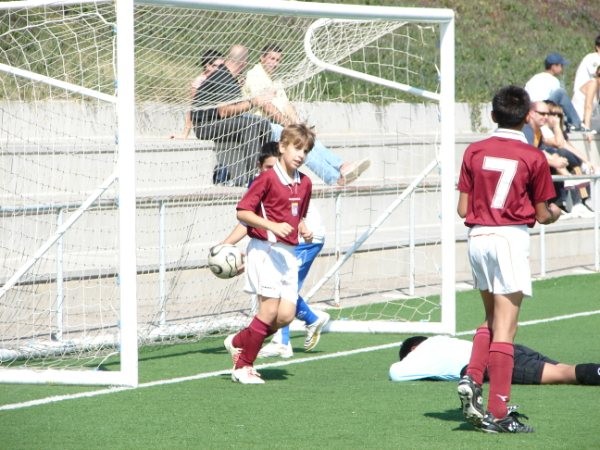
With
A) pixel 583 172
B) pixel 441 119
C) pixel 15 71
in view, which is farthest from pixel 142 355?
pixel 583 172

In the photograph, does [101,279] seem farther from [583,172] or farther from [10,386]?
[583,172]

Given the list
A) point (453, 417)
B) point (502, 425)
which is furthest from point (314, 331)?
point (502, 425)

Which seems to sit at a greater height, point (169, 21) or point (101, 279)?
point (169, 21)

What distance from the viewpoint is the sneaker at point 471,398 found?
Result: 6.84 meters

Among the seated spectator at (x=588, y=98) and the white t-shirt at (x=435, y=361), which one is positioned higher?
the seated spectator at (x=588, y=98)

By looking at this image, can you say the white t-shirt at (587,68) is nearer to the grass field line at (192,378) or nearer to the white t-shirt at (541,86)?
the white t-shirt at (541,86)

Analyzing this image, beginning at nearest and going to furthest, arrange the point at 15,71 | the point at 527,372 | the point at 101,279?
the point at 527,372 → the point at 15,71 → the point at 101,279

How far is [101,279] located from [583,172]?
359 inches

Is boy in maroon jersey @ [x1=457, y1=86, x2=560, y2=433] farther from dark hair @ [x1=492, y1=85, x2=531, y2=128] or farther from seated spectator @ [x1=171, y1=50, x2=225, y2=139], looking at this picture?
seated spectator @ [x1=171, y1=50, x2=225, y2=139]

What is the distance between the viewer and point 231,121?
11977 mm

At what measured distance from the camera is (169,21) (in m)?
10.2

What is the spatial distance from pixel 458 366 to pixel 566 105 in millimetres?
11045

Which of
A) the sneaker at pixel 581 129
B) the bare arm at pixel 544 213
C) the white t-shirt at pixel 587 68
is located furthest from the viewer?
the white t-shirt at pixel 587 68

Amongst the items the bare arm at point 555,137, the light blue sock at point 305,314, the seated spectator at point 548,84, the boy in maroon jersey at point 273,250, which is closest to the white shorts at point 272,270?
the boy in maroon jersey at point 273,250
